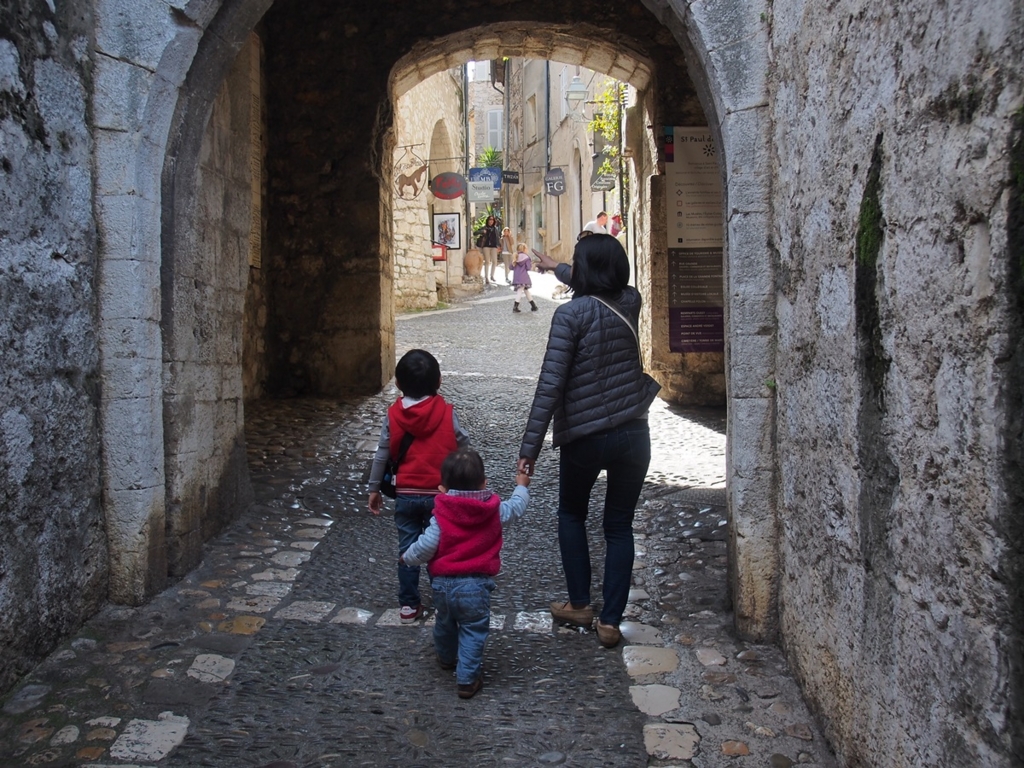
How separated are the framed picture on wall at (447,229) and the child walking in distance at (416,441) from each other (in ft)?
46.6

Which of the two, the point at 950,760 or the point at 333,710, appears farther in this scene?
the point at 333,710

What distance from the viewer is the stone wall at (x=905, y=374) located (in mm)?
1468

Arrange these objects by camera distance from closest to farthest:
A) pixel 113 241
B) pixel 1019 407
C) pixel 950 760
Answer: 1. pixel 1019 407
2. pixel 950 760
3. pixel 113 241

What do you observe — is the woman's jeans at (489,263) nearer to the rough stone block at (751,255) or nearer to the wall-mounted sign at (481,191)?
the wall-mounted sign at (481,191)

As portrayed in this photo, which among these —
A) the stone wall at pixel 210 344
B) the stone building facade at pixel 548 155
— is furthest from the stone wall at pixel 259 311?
the stone building facade at pixel 548 155

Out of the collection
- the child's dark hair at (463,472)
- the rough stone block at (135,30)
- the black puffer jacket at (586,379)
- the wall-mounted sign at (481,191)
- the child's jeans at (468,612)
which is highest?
the wall-mounted sign at (481,191)

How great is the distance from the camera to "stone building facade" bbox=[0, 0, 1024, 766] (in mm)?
1540

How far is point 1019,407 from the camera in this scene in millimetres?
1403

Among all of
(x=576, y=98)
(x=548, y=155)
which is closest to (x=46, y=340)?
(x=576, y=98)

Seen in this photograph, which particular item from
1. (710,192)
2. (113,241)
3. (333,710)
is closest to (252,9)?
(113,241)

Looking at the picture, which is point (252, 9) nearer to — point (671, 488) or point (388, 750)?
point (388, 750)

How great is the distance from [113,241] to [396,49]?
204 inches

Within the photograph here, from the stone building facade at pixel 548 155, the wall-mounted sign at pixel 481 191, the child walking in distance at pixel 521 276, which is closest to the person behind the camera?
the child walking in distance at pixel 521 276

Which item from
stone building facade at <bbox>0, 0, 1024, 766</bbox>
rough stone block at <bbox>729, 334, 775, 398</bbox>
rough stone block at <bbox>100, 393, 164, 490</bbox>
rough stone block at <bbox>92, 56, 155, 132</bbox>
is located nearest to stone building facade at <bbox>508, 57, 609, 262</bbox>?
stone building facade at <bbox>0, 0, 1024, 766</bbox>
